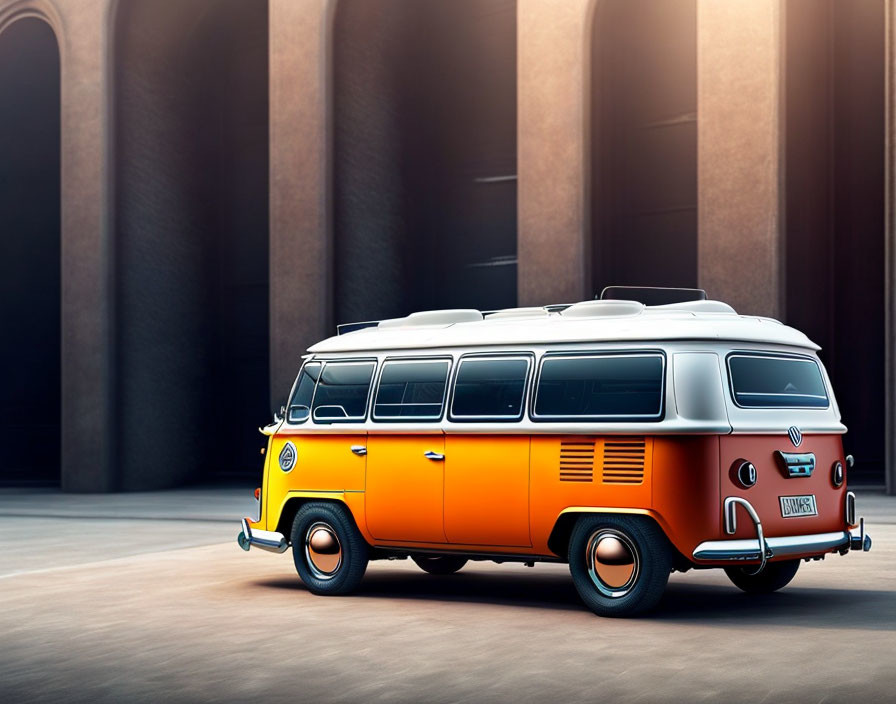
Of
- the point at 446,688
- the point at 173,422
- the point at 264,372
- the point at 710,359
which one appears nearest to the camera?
the point at 446,688

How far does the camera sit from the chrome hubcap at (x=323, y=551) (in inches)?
411

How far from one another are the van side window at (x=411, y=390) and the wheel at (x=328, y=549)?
0.90 meters

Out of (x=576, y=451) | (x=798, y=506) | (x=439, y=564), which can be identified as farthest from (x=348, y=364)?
(x=798, y=506)

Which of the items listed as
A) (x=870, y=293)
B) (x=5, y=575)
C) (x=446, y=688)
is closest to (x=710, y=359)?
(x=446, y=688)

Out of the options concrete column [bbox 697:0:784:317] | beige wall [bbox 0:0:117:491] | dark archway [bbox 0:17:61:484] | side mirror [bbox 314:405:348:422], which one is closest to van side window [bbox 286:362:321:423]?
side mirror [bbox 314:405:348:422]

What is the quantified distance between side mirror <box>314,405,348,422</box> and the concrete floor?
1.44 m

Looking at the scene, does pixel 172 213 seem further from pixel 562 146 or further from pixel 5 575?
pixel 5 575

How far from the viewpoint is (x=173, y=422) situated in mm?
27250

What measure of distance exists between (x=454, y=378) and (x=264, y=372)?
19753 millimetres

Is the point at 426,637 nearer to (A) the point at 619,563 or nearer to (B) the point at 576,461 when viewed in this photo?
(A) the point at 619,563

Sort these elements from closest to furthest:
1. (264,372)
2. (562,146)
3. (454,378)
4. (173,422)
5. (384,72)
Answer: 1. (454,378)
2. (562,146)
3. (384,72)
4. (173,422)
5. (264,372)

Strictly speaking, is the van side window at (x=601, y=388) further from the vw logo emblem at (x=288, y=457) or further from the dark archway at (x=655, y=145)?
the dark archway at (x=655, y=145)

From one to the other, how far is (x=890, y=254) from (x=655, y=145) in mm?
6169

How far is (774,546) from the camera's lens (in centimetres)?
858
